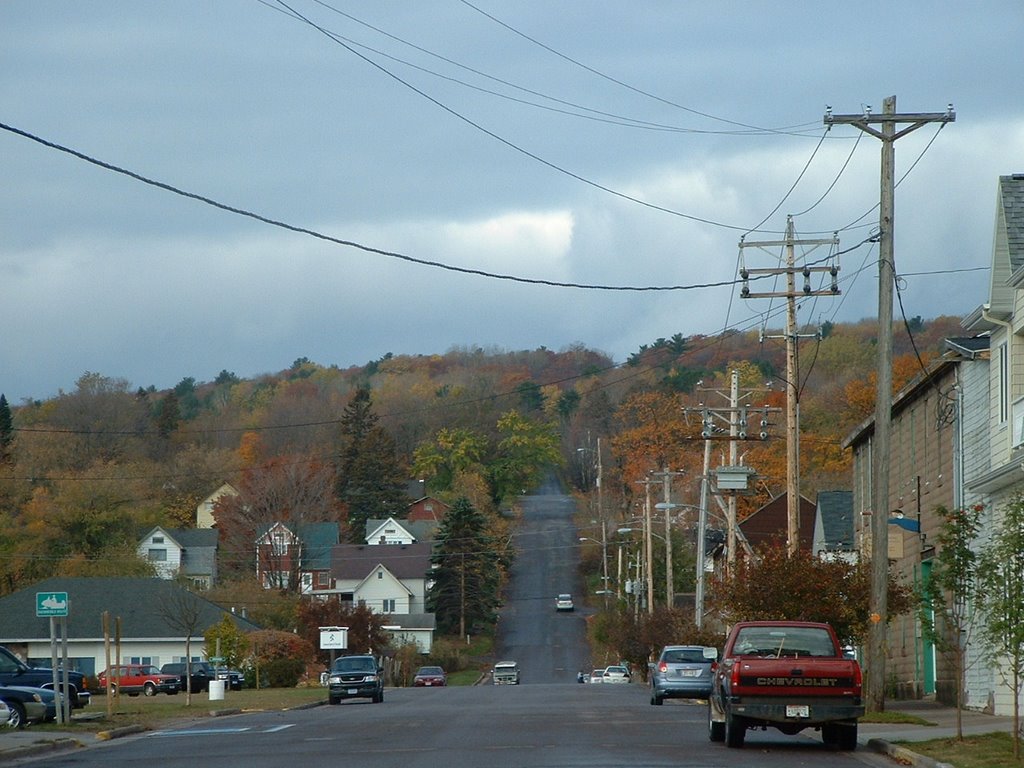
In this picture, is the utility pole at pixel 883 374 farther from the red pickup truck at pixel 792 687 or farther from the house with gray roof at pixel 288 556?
the house with gray roof at pixel 288 556

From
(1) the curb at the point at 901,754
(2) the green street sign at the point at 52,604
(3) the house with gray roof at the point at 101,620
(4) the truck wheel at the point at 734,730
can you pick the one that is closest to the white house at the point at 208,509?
(3) the house with gray roof at the point at 101,620

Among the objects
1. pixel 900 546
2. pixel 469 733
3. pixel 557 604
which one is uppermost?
pixel 900 546

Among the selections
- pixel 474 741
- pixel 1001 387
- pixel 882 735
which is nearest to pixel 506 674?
pixel 1001 387

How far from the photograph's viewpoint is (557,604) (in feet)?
358

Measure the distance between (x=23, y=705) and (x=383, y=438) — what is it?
100 m

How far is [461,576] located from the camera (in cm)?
10200

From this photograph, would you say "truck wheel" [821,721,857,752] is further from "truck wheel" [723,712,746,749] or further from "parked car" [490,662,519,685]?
"parked car" [490,662,519,685]

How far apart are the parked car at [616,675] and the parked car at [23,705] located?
44115mm

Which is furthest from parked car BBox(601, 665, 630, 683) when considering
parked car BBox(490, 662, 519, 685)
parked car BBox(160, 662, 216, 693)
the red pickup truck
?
the red pickup truck

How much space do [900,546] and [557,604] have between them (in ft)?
256

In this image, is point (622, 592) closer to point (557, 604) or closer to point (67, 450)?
point (557, 604)

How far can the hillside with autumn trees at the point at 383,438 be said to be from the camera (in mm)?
86188

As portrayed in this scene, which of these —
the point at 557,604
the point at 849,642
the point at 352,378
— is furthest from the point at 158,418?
the point at 849,642

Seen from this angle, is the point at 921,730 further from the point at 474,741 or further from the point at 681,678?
the point at 681,678
